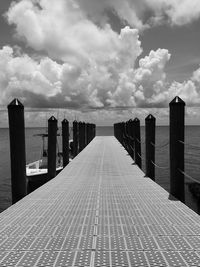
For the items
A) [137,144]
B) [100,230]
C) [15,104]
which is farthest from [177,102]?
[137,144]

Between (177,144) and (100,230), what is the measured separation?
9.57 feet

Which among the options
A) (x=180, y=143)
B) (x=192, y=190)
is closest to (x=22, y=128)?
(x=180, y=143)

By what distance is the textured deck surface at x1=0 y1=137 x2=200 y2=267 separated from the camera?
3.49 meters

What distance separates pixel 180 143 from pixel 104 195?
1977 millimetres

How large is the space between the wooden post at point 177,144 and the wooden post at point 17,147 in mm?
3448

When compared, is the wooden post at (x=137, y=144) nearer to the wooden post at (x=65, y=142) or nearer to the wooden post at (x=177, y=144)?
the wooden post at (x=65, y=142)

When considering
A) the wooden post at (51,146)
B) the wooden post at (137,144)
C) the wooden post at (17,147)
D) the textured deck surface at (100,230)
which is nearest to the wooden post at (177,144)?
the textured deck surface at (100,230)

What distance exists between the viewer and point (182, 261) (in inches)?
133

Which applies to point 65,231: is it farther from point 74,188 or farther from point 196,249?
point 74,188

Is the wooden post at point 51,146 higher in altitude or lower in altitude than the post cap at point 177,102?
lower

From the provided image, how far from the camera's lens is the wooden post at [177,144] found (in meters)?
6.46

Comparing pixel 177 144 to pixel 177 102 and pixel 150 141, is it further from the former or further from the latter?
pixel 150 141

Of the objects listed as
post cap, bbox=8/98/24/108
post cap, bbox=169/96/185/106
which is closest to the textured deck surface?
post cap, bbox=169/96/185/106

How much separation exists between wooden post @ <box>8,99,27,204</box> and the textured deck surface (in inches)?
20.0
